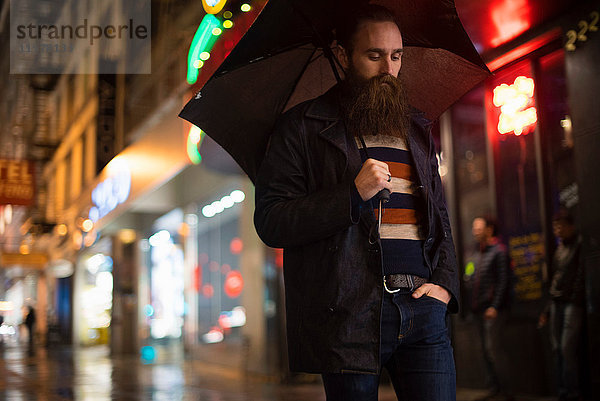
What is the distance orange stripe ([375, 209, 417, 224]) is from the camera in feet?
7.41

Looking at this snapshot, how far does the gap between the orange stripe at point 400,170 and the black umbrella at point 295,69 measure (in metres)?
0.52

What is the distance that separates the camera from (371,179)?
2.08 meters

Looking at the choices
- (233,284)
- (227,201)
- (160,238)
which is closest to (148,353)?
(160,238)

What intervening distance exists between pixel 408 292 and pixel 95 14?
999 inches

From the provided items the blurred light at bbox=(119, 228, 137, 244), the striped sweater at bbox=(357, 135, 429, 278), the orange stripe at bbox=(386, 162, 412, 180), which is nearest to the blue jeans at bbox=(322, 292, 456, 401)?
the striped sweater at bbox=(357, 135, 429, 278)

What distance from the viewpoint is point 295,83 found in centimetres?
279

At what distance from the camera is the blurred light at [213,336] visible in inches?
581

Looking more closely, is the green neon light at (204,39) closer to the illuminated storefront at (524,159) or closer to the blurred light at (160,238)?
the illuminated storefront at (524,159)

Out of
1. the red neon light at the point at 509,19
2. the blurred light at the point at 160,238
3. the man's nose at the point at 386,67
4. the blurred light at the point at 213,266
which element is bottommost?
the man's nose at the point at 386,67

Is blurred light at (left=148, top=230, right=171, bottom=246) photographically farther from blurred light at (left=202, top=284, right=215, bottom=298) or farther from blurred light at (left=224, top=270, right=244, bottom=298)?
blurred light at (left=224, top=270, right=244, bottom=298)

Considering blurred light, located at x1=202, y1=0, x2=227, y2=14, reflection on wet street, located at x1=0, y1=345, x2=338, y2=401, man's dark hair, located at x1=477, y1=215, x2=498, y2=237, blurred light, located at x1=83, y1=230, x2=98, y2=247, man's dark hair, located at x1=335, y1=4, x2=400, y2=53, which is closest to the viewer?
man's dark hair, located at x1=335, y1=4, x2=400, y2=53

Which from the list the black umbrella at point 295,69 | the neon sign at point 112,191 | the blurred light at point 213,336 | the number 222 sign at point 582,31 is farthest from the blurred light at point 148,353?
the black umbrella at point 295,69

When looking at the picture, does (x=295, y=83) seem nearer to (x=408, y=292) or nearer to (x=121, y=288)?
(x=408, y=292)

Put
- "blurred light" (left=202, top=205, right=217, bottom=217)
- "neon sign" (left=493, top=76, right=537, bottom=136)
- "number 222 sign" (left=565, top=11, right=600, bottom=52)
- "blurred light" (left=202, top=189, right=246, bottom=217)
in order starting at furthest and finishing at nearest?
1. "blurred light" (left=202, top=205, right=217, bottom=217)
2. "blurred light" (left=202, top=189, right=246, bottom=217)
3. "neon sign" (left=493, top=76, right=537, bottom=136)
4. "number 222 sign" (left=565, top=11, right=600, bottom=52)
